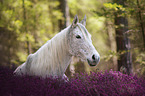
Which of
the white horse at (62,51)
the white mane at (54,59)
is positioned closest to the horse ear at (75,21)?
the white horse at (62,51)

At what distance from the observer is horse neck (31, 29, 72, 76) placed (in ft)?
10.3

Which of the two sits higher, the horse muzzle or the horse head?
the horse head

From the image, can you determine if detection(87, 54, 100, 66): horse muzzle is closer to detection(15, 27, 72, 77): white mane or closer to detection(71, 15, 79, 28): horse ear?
detection(15, 27, 72, 77): white mane

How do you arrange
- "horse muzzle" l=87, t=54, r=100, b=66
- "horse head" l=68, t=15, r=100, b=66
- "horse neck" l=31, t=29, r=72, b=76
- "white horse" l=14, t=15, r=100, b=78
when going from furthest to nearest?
"horse neck" l=31, t=29, r=72, b=76
"white horse" l=14, t=15, r=100, b=78
"horse head" l=68, t=15, r=100, b=66
"horse muzzle" l=87, t=54, r=100, b=66

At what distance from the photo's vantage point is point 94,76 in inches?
120

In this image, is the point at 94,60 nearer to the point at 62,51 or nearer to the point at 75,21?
the point at 62,51

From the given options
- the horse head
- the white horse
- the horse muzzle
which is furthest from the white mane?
the horse muzzle

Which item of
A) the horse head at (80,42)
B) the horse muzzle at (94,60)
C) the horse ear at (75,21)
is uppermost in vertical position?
the horse ear at (75,21)

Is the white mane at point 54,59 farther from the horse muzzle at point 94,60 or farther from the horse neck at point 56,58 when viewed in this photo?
the horse muzzle at point 94,60

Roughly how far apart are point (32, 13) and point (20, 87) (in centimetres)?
875

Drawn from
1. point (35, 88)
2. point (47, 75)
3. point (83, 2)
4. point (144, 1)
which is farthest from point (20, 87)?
point (83, 2)

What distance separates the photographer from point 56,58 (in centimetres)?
318

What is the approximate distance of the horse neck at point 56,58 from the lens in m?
3.14

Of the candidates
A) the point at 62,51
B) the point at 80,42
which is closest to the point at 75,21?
the point at 80,42
